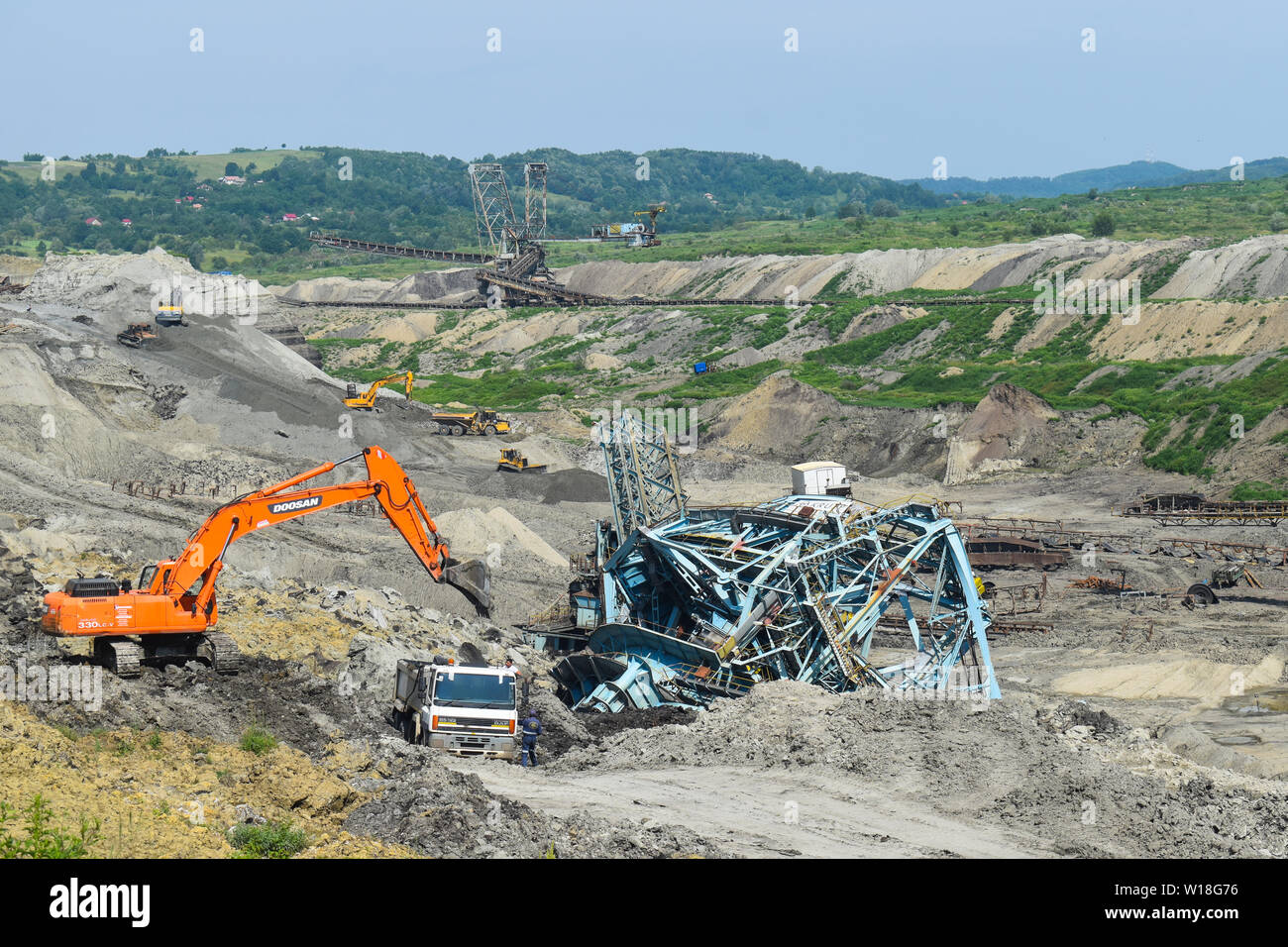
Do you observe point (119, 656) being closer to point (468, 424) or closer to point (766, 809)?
point (766, 809)

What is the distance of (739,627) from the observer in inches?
1044

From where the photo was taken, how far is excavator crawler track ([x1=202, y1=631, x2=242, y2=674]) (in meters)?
23.8

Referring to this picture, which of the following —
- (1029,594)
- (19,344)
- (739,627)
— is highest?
(19,344)

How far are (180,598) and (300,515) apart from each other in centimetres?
269

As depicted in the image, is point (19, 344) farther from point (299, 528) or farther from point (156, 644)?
point (156, 644)

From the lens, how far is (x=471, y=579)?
27.1 meters

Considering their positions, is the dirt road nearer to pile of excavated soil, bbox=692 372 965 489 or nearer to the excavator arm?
the excavator arm

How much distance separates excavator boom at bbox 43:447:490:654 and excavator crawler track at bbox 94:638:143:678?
0.28m

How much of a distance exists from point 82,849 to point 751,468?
51.4 m

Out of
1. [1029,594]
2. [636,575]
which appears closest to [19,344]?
[636,575]

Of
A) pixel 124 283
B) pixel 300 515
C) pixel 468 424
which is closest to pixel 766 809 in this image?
pixel 300 515

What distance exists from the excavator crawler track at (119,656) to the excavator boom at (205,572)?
10.9 inches

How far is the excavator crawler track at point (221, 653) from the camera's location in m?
23.8

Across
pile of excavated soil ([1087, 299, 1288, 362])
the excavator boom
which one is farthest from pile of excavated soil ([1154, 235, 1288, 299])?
the excavator boom
